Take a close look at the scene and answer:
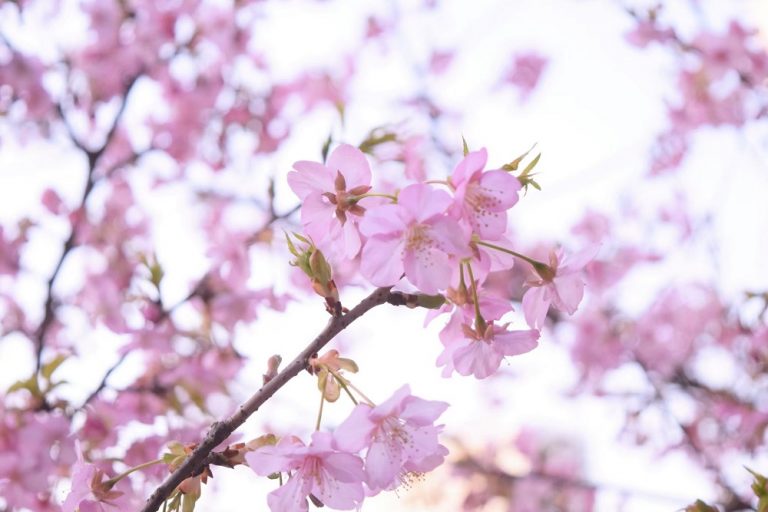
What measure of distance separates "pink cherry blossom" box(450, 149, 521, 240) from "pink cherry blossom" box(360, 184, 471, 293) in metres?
0.04

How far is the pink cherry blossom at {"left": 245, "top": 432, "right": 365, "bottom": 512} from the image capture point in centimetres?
94

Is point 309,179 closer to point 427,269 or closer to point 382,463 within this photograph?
point 427,269

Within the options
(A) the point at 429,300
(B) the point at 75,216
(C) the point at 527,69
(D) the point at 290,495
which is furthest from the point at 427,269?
(C) the point at 527,69

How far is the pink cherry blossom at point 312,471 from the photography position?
94cm

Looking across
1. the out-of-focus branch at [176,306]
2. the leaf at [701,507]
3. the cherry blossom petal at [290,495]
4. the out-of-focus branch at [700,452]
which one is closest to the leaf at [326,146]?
the out-of-focus branch at [176,306]

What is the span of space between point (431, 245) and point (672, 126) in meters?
4.76

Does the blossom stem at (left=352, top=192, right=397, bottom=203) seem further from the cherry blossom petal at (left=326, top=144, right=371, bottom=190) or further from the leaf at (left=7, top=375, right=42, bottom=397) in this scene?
the leaf at (left=7, top=375, right=42, bottom=397)

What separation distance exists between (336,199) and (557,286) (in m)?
0.38

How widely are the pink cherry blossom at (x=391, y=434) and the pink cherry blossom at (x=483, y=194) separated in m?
0.25

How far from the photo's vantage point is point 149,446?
6.22 ft

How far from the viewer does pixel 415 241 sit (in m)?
0.98

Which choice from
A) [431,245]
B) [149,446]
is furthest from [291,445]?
[149,446]

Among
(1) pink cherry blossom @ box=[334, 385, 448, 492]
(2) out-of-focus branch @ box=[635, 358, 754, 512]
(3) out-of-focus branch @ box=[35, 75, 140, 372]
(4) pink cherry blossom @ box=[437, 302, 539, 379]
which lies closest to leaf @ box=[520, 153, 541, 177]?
(4) pink cherry blossom @ box=[437, 302, 539, 379]

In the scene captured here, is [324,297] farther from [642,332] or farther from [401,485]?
[642,332]
